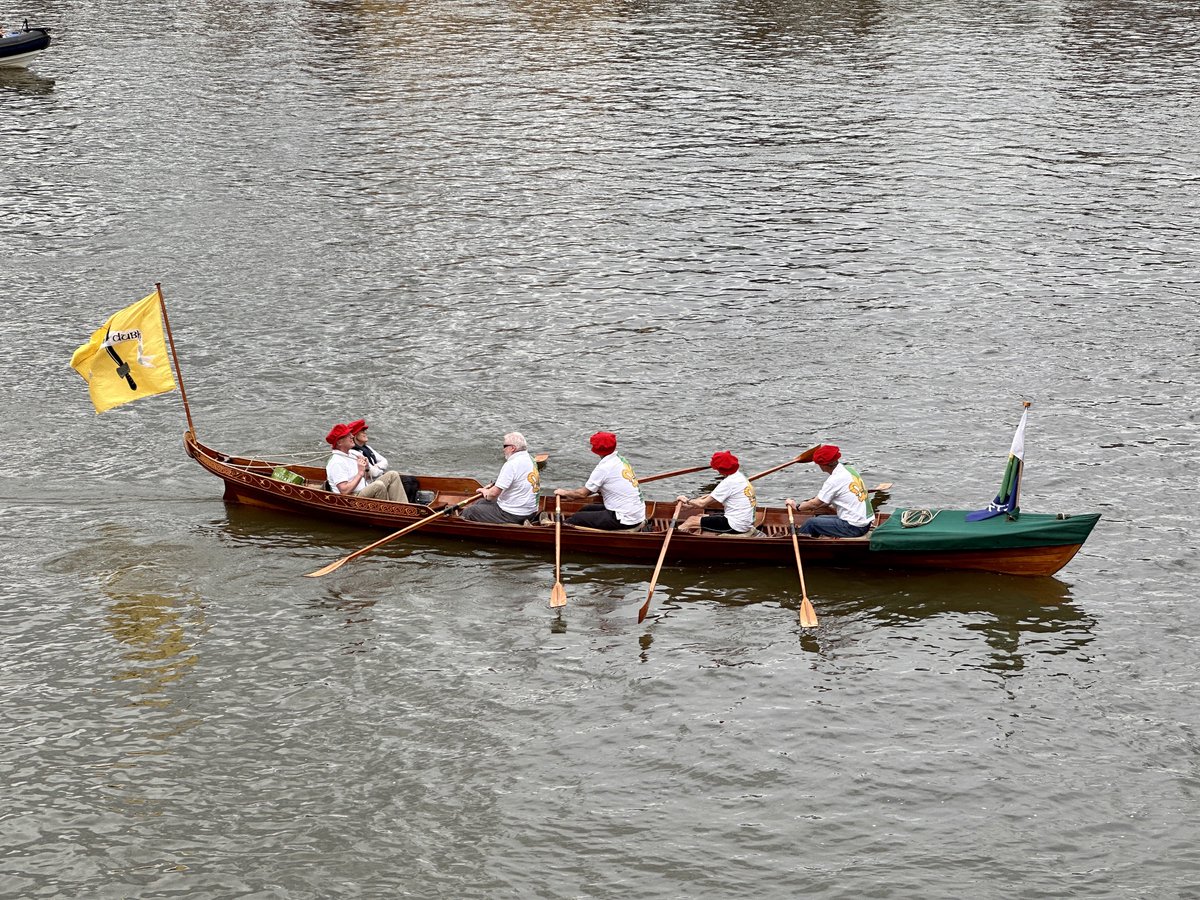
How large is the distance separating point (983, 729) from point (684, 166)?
100 ft

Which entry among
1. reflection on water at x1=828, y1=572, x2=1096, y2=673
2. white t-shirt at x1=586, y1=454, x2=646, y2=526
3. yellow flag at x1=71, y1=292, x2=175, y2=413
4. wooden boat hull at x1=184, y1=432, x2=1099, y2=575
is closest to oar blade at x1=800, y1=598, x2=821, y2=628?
reflection on water at x1=828, y1=572, x2=1096, y2=673

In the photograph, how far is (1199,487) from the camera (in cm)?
2553

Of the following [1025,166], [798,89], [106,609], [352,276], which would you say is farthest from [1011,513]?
[798,89]

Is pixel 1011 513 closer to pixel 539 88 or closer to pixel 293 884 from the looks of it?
pixel 293 884

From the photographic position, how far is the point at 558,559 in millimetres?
21922

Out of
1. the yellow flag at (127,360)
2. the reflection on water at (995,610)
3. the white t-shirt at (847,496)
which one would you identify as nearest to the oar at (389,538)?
the yellow flag at (127,360)

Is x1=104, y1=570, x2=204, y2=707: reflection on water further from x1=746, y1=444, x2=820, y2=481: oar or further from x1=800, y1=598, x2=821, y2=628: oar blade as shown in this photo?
x1=746, y1=444, x2=820, y2=481: oar

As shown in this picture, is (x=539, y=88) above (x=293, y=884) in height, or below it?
above

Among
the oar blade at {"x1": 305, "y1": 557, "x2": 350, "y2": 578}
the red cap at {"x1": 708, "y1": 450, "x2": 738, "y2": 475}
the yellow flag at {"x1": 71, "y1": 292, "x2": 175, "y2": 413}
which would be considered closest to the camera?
the red cap at {"x1": 708, "y1": 450, "x2": 738, "y2": 475}

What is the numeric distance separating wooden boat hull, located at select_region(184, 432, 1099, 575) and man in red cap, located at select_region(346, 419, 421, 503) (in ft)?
1.30

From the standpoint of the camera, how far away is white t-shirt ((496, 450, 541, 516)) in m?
23.0

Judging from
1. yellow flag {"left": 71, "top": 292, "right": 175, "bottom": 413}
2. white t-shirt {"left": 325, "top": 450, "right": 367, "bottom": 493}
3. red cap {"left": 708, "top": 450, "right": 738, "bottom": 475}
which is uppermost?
yellow flag {"left": 71, "top": 292, "right": 175, "bottom": 413}

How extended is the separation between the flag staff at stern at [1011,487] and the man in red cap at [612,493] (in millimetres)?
5232

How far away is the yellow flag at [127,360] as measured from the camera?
24.0 meters
